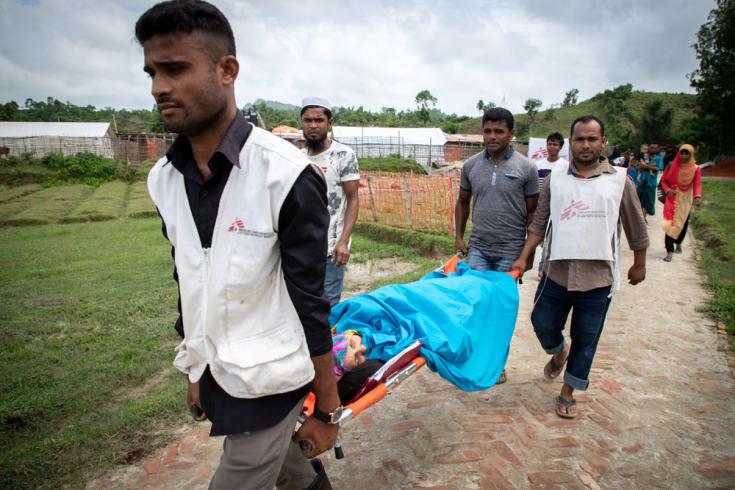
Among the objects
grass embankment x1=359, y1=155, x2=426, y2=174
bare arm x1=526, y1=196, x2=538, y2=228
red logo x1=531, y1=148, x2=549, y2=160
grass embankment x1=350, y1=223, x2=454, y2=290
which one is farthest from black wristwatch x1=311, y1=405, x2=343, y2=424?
grass embankment x1=359, y1=155, x2=426, y2=174

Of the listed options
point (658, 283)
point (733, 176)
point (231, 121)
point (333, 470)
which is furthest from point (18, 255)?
point (733, 176)

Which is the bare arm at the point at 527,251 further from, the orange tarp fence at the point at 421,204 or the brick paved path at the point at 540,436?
the orange tarp fence at the point at 421,204

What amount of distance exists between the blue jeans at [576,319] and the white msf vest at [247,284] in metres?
2.41

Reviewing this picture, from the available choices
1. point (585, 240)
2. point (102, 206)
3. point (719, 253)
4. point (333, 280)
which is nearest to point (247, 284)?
point (333, 280)

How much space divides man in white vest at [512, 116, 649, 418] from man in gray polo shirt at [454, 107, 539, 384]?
0.42 m

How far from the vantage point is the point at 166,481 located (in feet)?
8.55

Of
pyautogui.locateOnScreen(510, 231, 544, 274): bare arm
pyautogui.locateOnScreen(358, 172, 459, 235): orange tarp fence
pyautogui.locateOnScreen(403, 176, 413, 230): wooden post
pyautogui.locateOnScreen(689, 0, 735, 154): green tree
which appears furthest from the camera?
pyautogui.locateOnScreen(689, 0, 735, 154): green tree

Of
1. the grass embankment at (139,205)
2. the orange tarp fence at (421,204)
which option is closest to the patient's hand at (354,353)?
the orange tarp fence at (421,204)

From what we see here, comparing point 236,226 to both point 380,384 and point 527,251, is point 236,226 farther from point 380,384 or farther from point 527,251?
point 527,251

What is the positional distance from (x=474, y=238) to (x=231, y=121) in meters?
2.91

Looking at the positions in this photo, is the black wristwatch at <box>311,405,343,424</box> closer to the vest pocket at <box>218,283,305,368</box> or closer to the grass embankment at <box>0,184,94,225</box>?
the vest pocket at <box>218,283,305,368</box>

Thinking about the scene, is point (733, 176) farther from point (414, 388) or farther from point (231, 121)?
point (231, 121)

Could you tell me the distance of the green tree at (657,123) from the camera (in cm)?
3494

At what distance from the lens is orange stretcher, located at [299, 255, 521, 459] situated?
1.98 metres
